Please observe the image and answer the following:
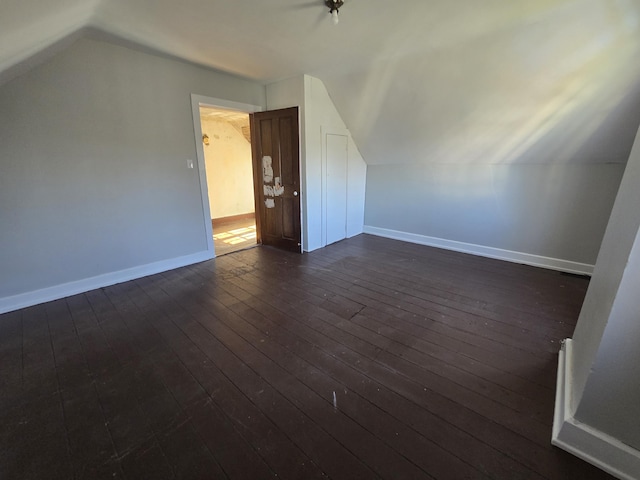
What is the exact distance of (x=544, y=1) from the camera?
1.86 meters

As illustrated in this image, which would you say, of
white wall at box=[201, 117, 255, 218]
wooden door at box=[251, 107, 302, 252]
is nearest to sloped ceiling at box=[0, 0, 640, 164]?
wooden door at box=[251, 107, 302, 252]

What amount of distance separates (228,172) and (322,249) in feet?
10.9

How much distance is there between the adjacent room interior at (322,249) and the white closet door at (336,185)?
0.18ft

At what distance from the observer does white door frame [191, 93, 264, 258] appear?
11.0ft

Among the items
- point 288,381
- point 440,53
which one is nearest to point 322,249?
point 288,381

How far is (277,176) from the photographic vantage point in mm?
4141

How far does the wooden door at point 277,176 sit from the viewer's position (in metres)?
3.86

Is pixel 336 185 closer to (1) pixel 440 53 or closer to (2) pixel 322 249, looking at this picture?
(2) pixel 322 249

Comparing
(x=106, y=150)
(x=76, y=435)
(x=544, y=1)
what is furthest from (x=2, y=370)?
(x=544, y=1)

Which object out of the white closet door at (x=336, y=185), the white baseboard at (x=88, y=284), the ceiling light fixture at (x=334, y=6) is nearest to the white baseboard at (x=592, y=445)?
the ceiling light fixture at (x=334, y=6)

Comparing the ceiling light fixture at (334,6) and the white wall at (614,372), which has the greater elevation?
the ceiling light fixture at (334,6)

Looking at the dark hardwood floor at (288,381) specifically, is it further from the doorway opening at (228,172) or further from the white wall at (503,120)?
the doorway opening at (228,172)

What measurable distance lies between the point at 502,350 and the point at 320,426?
1.51m

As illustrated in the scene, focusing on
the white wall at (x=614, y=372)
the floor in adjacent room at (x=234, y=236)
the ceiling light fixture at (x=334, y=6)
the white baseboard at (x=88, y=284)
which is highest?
the ceiling light fixture at (x=334, y=6)
